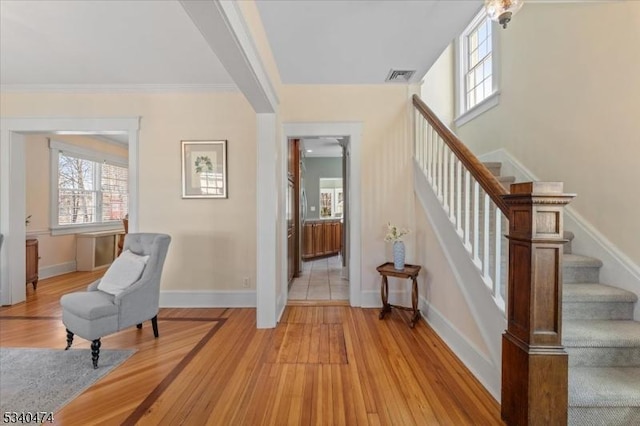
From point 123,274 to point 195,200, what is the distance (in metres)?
1.26

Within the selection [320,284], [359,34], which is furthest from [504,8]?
[320,284]

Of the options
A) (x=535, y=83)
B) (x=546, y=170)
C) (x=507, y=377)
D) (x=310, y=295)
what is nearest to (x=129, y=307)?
(x=310, y=295)

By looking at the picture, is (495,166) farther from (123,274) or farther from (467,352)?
(123,274)

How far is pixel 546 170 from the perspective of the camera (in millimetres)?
2807

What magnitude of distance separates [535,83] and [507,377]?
2850 mm

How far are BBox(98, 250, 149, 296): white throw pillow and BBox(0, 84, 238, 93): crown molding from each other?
2157 millimetres

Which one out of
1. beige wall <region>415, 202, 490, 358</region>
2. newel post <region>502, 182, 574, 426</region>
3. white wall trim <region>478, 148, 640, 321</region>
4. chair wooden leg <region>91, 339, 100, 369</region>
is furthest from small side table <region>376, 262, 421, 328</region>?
chair wooden leg <region>91, 339, 100, 369</region>

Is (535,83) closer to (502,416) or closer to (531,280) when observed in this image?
(531,280)

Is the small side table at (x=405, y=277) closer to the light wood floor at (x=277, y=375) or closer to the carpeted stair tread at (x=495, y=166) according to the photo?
the light wood floor at (x=277, y=375)

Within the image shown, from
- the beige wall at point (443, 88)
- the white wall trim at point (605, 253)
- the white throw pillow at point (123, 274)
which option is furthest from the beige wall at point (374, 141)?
the white throw pillow at point (123, 274)

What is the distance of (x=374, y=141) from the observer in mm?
3547

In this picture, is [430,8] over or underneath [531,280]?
over

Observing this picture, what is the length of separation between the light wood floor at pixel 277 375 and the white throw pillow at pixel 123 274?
0.51m

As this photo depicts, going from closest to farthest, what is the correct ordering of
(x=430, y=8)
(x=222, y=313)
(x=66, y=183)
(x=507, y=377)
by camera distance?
1. (x=507, y=377)
2. (x=430, y=8)
3. (x=222, y=313)
4. (x=66, y=183)
